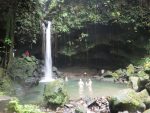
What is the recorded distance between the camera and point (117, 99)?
36.5ft

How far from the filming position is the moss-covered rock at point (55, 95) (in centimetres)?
→ 1251

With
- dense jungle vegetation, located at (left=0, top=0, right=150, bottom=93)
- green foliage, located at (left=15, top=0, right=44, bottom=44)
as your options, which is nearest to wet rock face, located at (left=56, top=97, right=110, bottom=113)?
green foliage, located at (left=15, top=0, right=44, bottom=44)

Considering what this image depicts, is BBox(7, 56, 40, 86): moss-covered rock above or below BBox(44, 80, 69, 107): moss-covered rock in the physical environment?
above

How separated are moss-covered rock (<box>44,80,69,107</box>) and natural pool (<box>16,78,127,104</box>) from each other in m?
0.87

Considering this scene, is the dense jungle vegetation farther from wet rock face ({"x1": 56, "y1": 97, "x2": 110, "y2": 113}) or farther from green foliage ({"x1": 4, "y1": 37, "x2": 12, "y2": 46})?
wet rock face ({"x1": 56, "y1": 97, "x2": 110, "y2": 113})

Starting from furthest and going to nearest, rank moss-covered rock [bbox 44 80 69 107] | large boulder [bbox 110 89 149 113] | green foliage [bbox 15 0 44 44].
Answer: green foliage [bbox 15 0 44 44], moss-covered rock [bbox 44 80 69 107], large boulder [bbox 110 89 149 113]

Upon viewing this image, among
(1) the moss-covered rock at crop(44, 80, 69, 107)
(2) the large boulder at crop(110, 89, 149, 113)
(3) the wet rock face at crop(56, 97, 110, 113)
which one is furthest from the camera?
(1) the moss-covered rock at crop(44, 80, 69, 107)

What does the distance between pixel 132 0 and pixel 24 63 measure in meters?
9.68

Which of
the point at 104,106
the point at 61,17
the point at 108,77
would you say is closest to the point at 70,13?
the point at 61,17

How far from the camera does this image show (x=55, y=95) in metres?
12.7

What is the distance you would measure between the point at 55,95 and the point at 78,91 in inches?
138

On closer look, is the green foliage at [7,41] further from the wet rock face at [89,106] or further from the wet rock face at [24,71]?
the wet rock face at [89,106]

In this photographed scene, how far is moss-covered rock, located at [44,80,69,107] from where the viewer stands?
12.5 m

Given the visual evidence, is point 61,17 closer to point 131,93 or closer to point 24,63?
point 24,63
